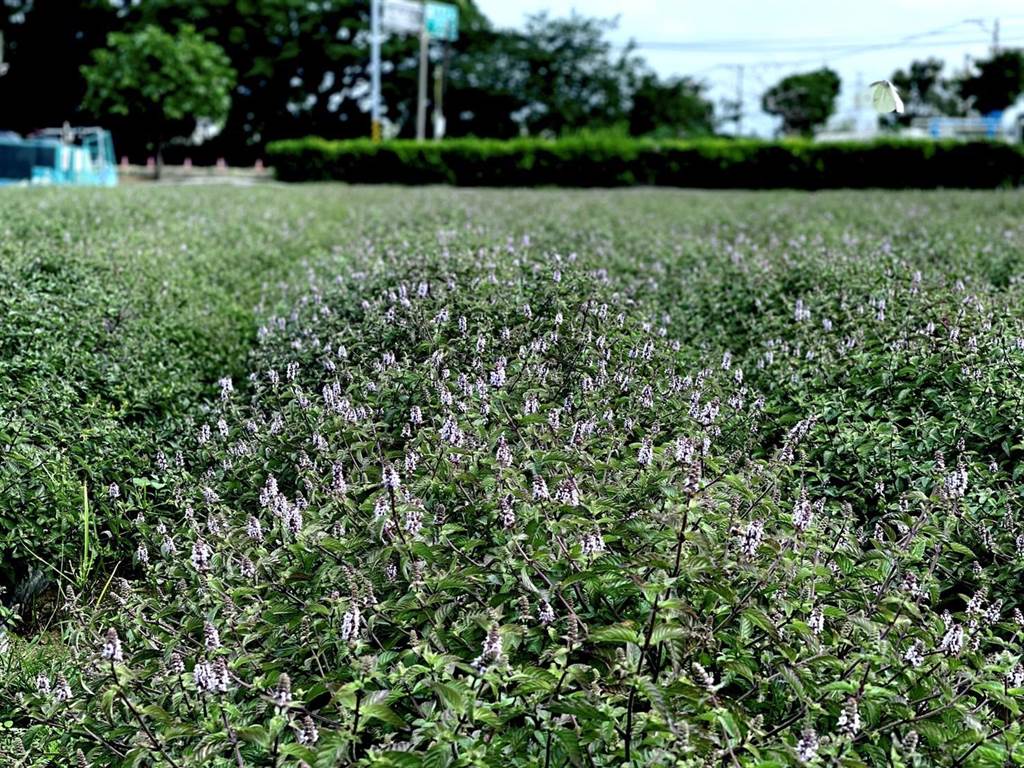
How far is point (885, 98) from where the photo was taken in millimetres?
3756

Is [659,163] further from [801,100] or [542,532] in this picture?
[801,100]

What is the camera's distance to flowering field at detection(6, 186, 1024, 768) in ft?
7.64

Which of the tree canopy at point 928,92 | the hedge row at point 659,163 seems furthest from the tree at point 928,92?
the hedge row at point 659,163

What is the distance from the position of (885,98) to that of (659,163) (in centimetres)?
2635

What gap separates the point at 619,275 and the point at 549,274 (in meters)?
1.81

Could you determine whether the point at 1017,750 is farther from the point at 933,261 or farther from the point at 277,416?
the point at 933,261

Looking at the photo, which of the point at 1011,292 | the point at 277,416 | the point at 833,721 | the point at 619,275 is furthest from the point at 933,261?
the point at 833,721

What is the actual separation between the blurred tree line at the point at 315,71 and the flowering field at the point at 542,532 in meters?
47.2

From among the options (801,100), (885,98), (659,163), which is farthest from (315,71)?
(885,98)

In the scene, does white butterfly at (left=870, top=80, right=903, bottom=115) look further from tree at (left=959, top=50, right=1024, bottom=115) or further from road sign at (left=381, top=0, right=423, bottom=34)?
tree at (left=959, top=50, right=1024, bottom=115)

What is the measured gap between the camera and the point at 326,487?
3.32 metres

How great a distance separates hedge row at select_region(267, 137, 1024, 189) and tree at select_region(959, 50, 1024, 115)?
5759cm

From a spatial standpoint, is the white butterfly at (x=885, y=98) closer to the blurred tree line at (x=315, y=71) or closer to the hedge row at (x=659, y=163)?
the hedge row at (x=659, y=163)

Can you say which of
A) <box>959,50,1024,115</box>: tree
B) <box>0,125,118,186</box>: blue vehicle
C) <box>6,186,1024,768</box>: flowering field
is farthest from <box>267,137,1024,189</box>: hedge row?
<box>959,50,1024,115</box>: tree
